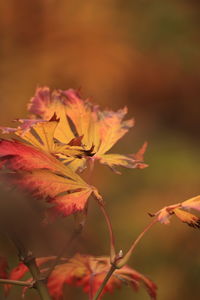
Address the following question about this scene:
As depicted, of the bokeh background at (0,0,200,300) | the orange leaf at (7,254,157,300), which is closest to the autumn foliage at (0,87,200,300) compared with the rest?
the orange leaf at (7,254,157,300)

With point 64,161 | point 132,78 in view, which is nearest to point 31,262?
point 64,161

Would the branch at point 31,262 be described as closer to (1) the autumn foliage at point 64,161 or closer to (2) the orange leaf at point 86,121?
(1) the autumn foliage at point 64,161

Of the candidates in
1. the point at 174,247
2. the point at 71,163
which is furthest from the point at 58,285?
the point at 174,247

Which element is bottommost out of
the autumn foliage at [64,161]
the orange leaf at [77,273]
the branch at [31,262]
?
the orange leaf at [77,273]

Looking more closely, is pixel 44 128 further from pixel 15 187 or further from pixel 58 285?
pixel 58 285

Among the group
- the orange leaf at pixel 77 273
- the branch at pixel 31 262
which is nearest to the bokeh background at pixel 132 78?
the orange leaf at pixel 77 273

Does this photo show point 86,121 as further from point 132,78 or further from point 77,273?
point 132,78

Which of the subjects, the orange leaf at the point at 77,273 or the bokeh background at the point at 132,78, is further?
the bokeh background at the point at 132,78

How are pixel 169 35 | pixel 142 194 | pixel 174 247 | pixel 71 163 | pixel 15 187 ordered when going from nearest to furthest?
pixel 15 187 < pixel 71 163 < pixel 174 247 < pixel 142 194 < pixel 169 35
